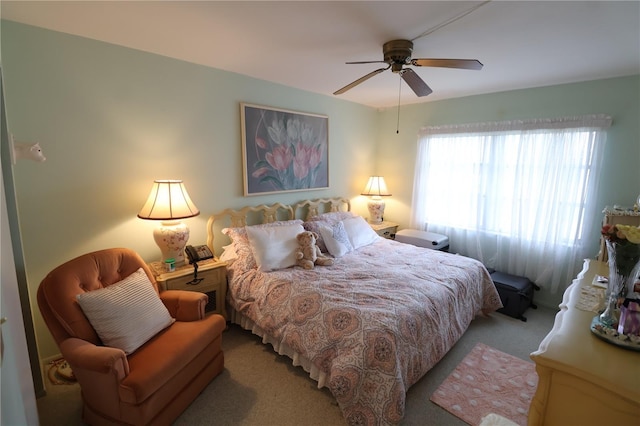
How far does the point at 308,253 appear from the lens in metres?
2.79

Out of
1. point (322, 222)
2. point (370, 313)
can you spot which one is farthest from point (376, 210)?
point (370, 313)

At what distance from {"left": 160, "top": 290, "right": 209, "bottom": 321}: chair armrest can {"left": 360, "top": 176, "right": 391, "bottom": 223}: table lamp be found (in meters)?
2.87

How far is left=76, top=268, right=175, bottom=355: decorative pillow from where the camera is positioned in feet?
5.56

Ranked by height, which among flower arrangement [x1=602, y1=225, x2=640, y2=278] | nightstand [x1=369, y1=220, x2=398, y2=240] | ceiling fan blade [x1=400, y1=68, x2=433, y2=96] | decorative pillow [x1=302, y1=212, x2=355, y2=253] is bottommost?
nightstand [x1=369, y1=220, x2=398, y2=240]

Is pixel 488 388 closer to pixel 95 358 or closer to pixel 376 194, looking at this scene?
pixel 95 358

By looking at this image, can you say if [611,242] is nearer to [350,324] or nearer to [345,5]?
[350,324]

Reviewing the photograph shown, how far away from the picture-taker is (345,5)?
1616mm

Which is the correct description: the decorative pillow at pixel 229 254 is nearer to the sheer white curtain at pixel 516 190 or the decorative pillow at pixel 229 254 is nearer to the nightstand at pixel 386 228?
the nightstand at pixel 386 228

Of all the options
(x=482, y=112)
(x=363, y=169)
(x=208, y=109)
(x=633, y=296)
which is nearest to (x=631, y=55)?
(x=482, y=112)

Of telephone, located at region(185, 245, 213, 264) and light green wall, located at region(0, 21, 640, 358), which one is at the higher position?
light green wall, located at region(0, 21, 640, 358)

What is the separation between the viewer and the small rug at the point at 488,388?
1.87 meters

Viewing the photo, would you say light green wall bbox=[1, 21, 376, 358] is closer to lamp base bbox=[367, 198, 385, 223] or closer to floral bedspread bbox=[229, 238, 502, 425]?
floral bedspread bbox=[229, 238, 502, 425]


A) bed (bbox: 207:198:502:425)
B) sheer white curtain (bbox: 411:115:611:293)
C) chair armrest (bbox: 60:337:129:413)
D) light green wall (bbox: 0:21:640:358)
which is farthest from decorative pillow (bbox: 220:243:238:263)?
sheer white curtain (bbox: 411:115:611:293)

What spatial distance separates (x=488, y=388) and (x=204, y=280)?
7.83 ft
